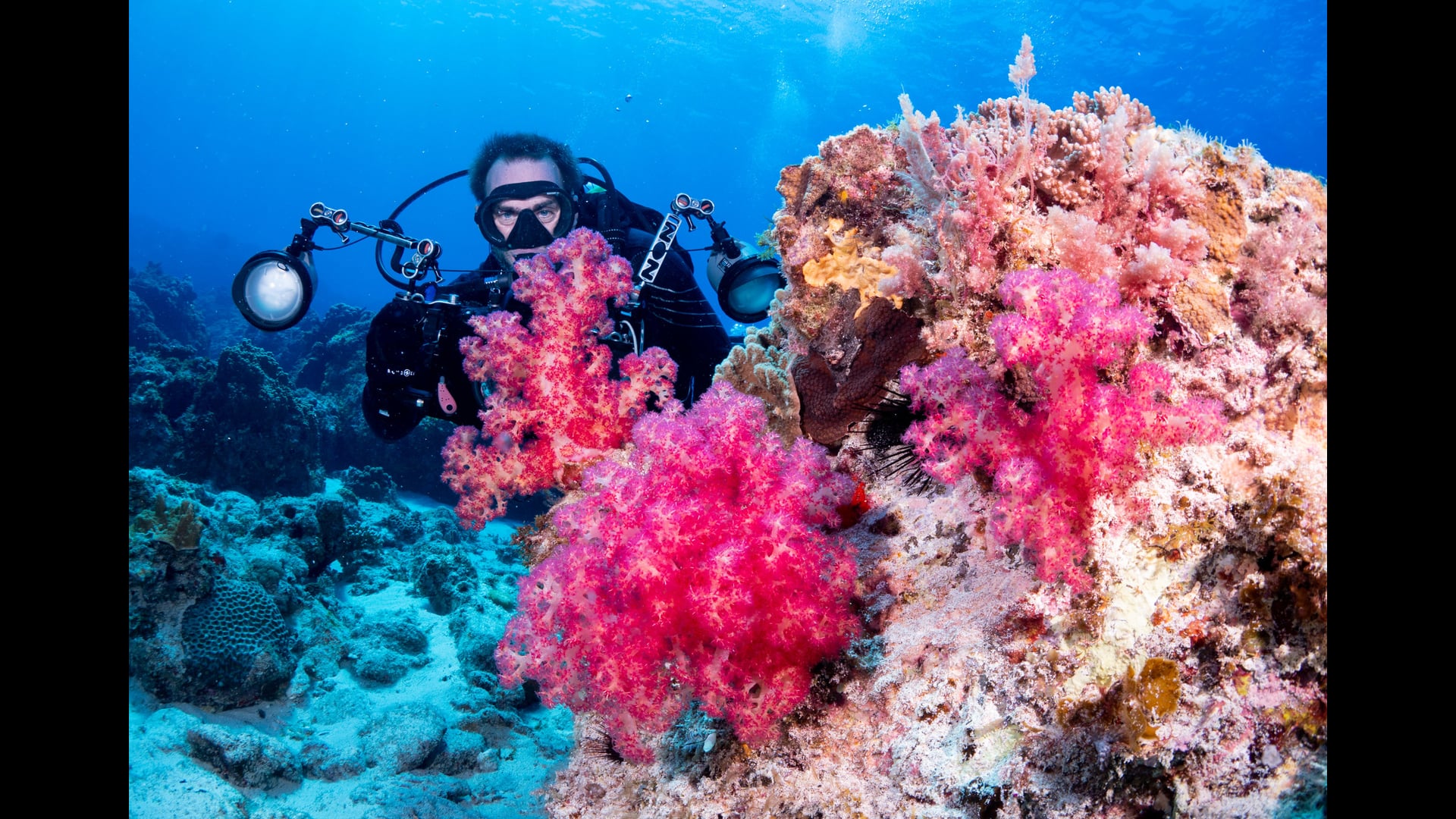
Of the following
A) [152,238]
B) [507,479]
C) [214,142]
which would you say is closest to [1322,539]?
[507,479]

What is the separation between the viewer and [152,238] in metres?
50.9

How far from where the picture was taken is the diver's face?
5137 mm

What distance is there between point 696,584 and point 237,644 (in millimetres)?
4604

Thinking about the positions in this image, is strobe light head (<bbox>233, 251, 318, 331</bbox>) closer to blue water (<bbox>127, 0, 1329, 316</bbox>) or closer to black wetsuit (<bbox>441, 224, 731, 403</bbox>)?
black wetsuit (<bbox>441, 224, 731, 403</bbox>)

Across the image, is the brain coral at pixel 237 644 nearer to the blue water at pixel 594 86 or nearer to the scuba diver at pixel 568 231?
the scuba diver at pixel 568 231

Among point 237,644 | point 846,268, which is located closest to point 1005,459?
point 846,268

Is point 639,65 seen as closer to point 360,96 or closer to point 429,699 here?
point 360,96

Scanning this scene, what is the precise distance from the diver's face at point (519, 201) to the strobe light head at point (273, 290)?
57.6 inches

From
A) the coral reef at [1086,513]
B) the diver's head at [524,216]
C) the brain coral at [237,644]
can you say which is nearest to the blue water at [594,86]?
the diver's head at [524,216]

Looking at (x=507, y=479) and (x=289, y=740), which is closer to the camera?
(x=507, y=479)

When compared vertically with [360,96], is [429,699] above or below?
below

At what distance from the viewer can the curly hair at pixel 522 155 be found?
551 centimetres
